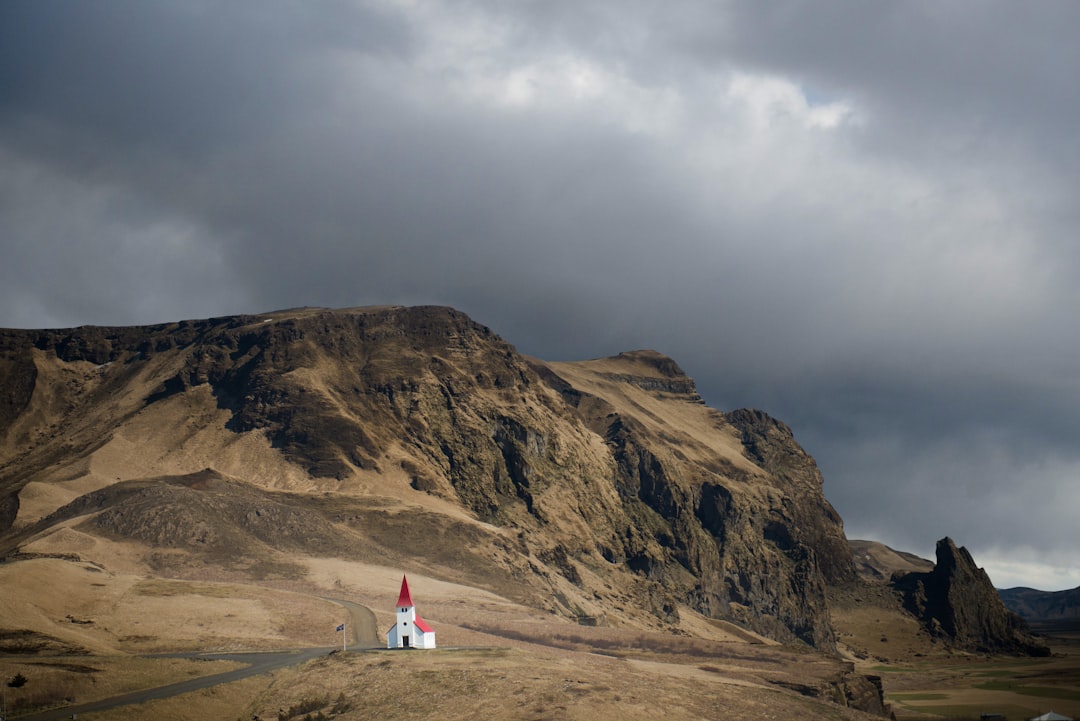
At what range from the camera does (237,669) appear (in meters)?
71.9

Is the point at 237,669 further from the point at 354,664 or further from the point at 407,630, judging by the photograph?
the point at 407,630

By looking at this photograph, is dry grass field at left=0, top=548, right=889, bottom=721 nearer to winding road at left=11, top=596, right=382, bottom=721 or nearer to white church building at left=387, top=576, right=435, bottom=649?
winding road at left=11, top=596, right=382, bottom=721

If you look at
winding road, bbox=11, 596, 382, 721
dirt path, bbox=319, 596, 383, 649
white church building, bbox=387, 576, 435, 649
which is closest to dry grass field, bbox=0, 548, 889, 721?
winding road, bbox=11, 596, 382, 721

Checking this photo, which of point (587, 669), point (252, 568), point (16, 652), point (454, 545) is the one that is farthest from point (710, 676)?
point (454, 545)

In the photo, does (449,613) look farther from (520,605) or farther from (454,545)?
(454,545)

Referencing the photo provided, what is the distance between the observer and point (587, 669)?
75.1m

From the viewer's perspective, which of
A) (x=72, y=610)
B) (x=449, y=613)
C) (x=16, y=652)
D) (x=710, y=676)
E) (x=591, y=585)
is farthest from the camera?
(x=591, y=585)

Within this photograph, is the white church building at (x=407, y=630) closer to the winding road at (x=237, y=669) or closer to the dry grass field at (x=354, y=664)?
the winding road at (x=237, y=669)

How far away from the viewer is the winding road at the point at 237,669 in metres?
57.1

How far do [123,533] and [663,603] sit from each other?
10263cm

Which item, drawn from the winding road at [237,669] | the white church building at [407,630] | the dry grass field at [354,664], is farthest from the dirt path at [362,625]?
the white church building at [407,630]

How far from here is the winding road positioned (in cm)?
5706

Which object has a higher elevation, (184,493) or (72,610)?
(184,493)

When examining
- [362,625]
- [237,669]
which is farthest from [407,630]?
[362,625]
